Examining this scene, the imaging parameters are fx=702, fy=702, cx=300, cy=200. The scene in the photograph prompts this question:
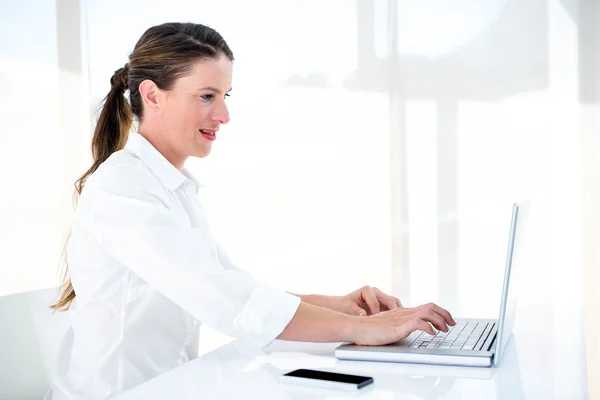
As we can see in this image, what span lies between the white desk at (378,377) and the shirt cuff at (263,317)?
39 mm

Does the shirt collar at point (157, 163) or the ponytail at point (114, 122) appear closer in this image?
the shirt collar at point (157, 163)

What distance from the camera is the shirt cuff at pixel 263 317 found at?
1188 mm

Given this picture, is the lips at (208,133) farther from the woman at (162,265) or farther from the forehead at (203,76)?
the forehead at (203,76)

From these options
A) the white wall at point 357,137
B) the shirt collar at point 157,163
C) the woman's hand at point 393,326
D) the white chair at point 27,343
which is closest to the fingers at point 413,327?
the woman's hand at point 393,326

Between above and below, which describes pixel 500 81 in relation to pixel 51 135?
above

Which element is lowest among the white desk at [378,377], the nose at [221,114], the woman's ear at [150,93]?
the white desk at [378,377]

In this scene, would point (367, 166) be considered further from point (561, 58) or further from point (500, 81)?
point (561, 58)

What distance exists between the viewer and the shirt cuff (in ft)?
3.90

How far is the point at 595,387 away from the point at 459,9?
1746 millimetres

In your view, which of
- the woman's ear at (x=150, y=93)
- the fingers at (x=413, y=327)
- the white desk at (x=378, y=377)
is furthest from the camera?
the woman's ear at (x=150, y=93)

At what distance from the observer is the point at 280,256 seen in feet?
11.1

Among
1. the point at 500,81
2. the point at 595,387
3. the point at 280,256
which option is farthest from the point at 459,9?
the point at 595,387

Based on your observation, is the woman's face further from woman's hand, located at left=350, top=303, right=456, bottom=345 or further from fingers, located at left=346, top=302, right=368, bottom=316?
woman's hand, located at left=350, top=303, right=456, bottom=345

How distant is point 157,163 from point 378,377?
716 mm
